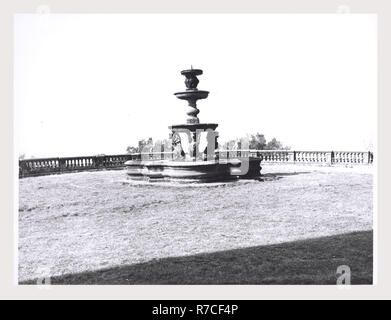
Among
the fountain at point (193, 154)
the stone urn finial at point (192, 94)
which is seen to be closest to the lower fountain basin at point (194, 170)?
the fountain at point (193, 154)

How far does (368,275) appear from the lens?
7.23m

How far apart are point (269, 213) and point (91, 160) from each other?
17.0 meters

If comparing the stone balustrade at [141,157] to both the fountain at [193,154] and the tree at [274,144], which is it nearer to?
the fountain at [193,154]

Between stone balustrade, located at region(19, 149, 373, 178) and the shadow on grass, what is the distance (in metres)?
12.0

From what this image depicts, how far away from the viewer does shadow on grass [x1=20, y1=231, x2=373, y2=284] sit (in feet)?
23.2

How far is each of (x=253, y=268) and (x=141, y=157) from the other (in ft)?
72.8

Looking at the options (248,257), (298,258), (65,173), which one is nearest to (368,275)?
(298,258)

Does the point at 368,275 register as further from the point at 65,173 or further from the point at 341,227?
the point at 65,173

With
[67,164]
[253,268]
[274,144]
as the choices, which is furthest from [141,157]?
[253,268]

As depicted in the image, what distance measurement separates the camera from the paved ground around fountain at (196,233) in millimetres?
7492

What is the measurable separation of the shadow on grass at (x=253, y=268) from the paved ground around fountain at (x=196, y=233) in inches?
0.7

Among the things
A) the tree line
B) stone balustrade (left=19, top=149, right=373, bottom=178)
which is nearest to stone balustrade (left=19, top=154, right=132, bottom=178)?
stone balustrade (left=19, top=149, right=373, bottom=178)

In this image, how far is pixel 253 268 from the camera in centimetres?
746

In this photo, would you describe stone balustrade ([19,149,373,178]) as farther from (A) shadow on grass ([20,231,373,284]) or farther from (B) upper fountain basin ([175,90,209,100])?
(A) shadow on grass ([20,231,373,284])
